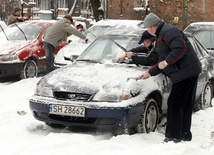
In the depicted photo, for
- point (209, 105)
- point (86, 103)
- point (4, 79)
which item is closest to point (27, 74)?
point (4, 79)

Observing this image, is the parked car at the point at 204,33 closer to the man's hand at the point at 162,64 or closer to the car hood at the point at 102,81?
the car hood at the point at 102,81

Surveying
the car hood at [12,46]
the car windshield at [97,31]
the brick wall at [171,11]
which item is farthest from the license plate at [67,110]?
the brick wall at [171,11]

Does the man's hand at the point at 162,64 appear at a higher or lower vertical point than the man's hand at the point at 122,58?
higher

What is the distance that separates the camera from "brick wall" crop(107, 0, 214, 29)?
88.4 feet

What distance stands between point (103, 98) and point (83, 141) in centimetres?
60

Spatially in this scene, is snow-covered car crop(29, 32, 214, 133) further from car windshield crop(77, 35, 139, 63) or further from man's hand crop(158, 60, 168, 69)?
man's hand crop(158, 60, 168, 69)

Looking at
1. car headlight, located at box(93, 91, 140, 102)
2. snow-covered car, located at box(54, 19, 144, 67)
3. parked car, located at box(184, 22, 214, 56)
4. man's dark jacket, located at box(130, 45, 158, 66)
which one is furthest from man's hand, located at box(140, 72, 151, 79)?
parked car, located at box(184, 22, 214, 56)

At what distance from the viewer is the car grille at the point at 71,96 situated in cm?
588

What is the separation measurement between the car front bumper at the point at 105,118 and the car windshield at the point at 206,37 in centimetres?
667

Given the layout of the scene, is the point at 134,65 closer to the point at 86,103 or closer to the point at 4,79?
the point at 86,103

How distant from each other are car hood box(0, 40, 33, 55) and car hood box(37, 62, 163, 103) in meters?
4.68

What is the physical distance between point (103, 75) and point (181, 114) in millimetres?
1201

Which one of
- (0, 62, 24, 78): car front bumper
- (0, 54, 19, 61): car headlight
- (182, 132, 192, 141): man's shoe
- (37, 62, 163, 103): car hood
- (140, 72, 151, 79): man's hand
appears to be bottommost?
(182, 132, 192, 141): man's shoe

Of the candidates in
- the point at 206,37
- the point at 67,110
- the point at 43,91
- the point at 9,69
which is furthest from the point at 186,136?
the point at 206,37
